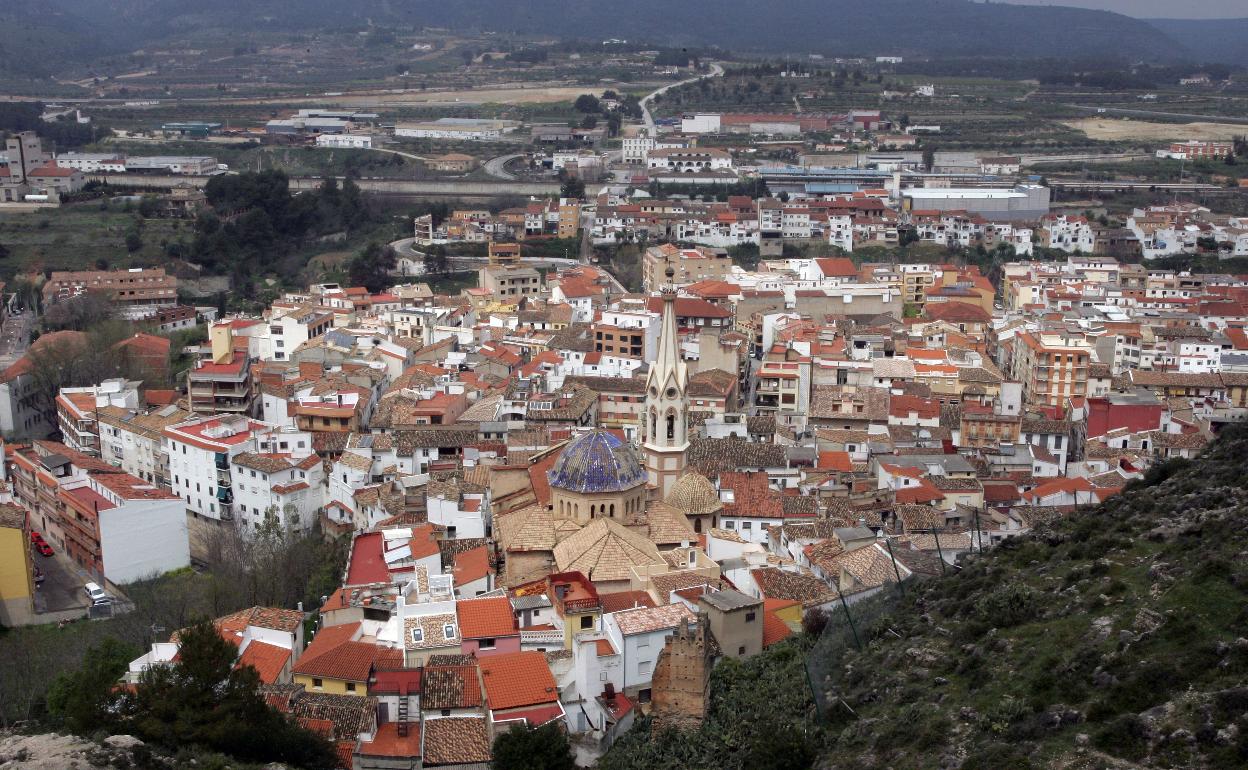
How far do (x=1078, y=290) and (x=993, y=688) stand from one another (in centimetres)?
3016

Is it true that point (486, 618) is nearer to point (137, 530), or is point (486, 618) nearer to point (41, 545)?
point (137, 530)

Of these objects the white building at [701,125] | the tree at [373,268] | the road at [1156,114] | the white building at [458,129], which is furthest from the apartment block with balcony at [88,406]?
the road at [1156,114]

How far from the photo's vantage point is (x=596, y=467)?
731 inches

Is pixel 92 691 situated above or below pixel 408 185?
below

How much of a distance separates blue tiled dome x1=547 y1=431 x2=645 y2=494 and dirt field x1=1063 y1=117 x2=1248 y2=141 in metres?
66.3

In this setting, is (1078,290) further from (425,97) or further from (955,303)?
(425,97)

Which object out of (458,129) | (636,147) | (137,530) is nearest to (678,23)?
(458,129)

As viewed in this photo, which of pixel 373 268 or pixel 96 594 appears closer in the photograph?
pixel 96 594

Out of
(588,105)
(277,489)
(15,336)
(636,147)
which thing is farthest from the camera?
(588,105)

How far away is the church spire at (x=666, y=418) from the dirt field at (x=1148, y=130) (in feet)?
211

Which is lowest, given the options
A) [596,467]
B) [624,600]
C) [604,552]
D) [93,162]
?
[624,600]

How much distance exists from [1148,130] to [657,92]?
3280 centimetres

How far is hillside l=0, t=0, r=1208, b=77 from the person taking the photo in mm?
159750

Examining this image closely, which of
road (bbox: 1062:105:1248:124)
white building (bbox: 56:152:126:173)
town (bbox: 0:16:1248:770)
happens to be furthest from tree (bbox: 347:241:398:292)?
road (bbox: 1062:105:1248:124)
